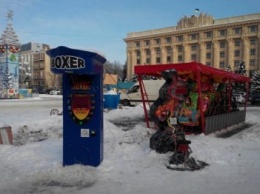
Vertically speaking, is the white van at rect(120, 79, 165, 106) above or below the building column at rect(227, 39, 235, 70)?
below

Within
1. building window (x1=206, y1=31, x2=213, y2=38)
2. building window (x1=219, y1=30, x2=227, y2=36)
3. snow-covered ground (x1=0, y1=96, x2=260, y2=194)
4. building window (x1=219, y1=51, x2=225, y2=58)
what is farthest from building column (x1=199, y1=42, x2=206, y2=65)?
snow-covered ground (x1=0, y1=96, x2=260, y2=194)

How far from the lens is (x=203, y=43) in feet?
343

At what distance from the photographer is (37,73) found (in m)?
127

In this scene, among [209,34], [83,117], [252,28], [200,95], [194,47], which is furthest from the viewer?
[194,47]

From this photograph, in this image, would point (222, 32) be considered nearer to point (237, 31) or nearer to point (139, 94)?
point (237, 31)

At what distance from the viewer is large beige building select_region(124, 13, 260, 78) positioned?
94.9 metres

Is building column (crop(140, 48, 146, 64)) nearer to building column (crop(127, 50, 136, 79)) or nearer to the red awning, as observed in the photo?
building column (crop(127, 50, 136, 79))

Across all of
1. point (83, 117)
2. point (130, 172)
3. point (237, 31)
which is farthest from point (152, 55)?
point (130, 172)

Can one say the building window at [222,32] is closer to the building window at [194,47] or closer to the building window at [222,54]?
the building window at [222,54]

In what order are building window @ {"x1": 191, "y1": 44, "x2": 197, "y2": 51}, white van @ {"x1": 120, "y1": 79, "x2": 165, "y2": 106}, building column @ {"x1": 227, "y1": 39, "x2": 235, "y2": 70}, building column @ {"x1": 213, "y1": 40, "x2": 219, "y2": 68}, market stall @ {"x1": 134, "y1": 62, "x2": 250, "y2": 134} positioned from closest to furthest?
1. market stall @ {"x1": 134, "y1": 62, "x2": 250, "y2": 134}
2. white van @ {"x1": 120, "y1": 79, "x2": 165, "y2": 106}
3. building column @ {"x1": 227, "y1": 39, "x2": 235, "y2": 70}
4. building column @ {"x1": 213, "y1": 40, "x2": 219, "y2": 68}
5. building window @ {"x1": 191, "y1": 44, "x2": 197, "y2": 51}

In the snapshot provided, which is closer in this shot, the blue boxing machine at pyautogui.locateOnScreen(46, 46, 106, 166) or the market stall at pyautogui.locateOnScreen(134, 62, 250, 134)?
the blue boxing machine at pyautogui.locateOnScreen(46, 46, 106, 166)

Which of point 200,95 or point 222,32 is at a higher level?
point 222,32

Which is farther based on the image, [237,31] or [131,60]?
[131,60]

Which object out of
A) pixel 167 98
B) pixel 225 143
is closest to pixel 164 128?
pixel 167 98
